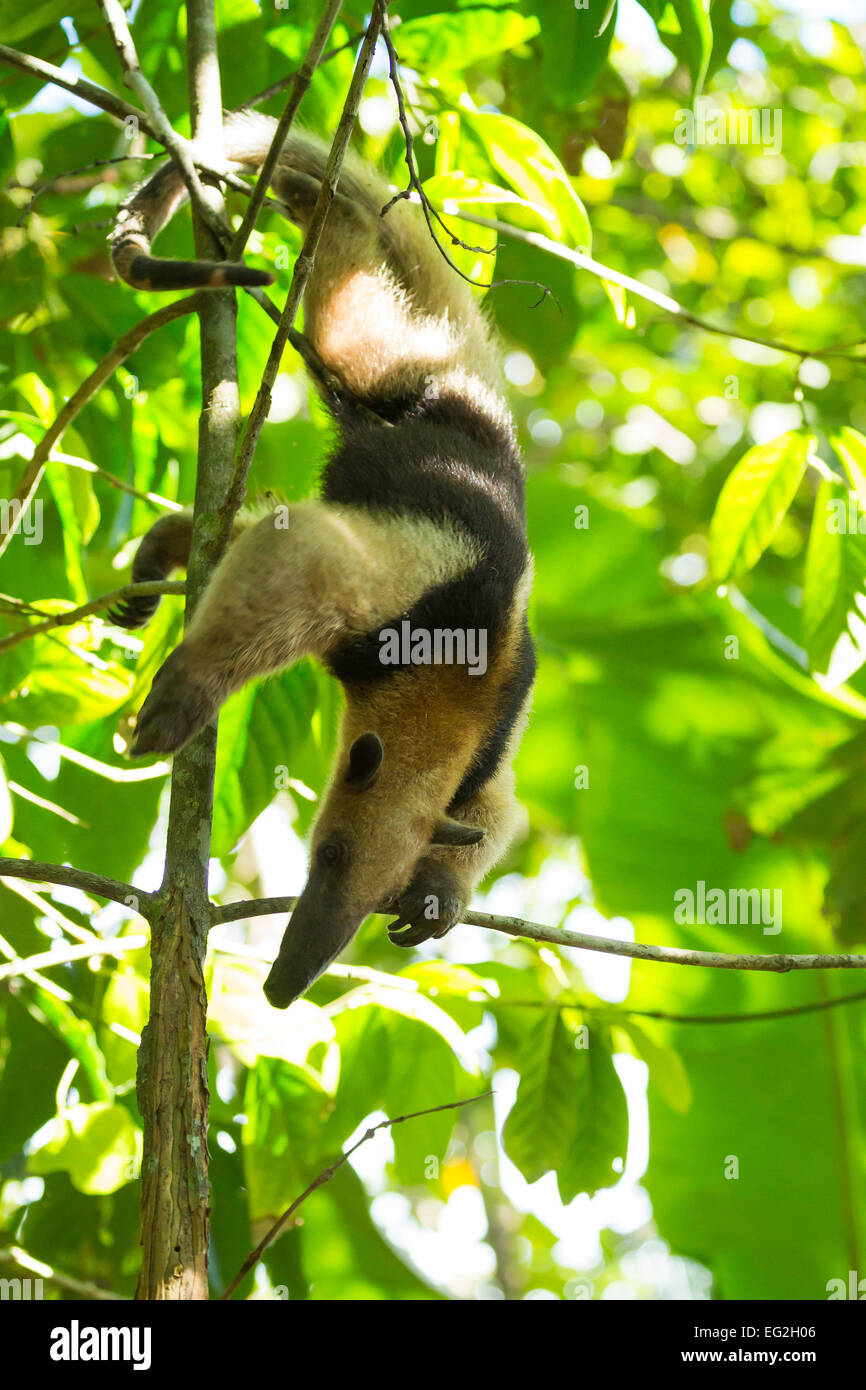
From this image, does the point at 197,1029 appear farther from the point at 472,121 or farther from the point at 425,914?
the point at 472,121

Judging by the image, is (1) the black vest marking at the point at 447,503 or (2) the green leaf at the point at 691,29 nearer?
(2) the green leaf at the point at 691,29

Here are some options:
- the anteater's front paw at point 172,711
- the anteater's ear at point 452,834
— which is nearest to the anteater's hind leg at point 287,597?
the anteater's front paw at point 172,711

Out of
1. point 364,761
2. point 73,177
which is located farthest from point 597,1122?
point 73,177

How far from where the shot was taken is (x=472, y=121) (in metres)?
2.58

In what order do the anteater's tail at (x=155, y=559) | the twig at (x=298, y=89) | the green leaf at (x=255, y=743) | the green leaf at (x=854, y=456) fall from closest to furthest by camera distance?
the twig at (x=298, y=89) → the green leaf at (x=854, y=456) → the green leaf at (x=255, y=743) → the anteater's tail at (x=155, y=559)

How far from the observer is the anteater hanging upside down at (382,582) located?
87.5 inches

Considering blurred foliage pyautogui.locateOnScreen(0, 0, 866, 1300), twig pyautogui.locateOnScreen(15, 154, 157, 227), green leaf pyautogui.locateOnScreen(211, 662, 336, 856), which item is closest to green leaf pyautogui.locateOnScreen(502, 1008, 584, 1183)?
blurred foliage pyautogui.locateOnScreen(0, 0, 866, 1300)

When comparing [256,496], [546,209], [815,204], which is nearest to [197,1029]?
[256,496]

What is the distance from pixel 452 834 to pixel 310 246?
133 cm

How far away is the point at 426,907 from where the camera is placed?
2762mm

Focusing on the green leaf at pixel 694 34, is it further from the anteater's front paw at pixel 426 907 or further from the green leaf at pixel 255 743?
the anteater's front paw at pixel 426 907

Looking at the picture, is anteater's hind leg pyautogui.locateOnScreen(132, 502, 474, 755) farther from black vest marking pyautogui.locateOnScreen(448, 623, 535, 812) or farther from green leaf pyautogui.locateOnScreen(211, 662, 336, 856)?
black vest marking pyautogui.locateOnScreen(448, 623, 535, 812)
